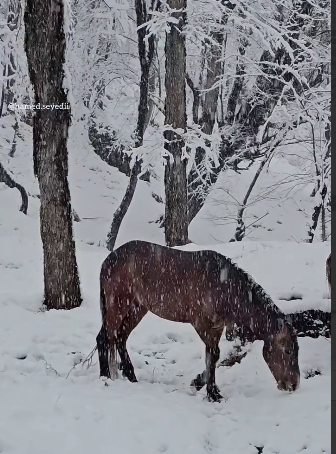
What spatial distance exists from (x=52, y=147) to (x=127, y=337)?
3.02 m

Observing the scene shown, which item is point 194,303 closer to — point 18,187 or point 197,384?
point 197,384

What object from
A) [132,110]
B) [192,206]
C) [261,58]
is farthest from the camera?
[132,110]

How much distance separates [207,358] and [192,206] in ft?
32.0

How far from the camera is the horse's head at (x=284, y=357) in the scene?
4.92 m

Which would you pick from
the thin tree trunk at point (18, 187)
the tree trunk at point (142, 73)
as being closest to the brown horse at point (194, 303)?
the tree trunk at point (142, 73)

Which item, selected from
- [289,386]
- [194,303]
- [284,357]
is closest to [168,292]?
[194,303]

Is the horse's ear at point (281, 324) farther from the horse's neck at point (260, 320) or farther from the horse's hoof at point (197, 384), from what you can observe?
the horse's hoof at point (197, 384)

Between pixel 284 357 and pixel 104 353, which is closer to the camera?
pixel 284 357

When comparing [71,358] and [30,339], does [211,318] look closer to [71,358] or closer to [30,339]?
[71,358]

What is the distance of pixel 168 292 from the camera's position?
214 inches

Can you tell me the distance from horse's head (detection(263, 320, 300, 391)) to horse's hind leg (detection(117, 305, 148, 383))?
144cm

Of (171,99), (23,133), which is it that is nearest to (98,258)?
(171,99)

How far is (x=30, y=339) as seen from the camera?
6.27 meters

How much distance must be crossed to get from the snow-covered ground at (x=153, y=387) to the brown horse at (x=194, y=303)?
28cm
